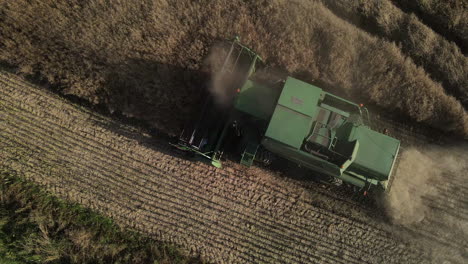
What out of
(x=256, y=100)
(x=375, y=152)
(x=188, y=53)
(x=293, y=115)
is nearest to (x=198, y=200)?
(x=256, y=100)

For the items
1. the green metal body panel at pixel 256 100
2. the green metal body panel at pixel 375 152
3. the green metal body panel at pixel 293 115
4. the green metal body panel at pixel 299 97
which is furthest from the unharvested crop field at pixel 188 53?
the green metal body panel at pixel 293 115

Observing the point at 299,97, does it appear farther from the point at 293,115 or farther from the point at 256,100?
the point at 256,100

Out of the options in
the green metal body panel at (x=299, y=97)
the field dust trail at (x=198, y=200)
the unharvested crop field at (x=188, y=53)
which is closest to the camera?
the green metal body panel at (x=299, y=97)

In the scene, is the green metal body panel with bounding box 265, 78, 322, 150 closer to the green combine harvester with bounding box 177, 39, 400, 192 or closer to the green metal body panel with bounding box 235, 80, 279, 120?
the green combine harvester with bounding box 177, 39, 400, 192

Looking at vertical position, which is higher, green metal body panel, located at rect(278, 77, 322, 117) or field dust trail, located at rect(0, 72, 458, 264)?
green metal body panel, located at rect(278, 77, 322, 117)

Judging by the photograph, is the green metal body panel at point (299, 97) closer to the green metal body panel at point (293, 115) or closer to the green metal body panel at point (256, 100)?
the green metal body panel at point (293, 115)

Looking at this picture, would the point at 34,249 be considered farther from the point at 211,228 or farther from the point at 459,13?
the point at 459,13

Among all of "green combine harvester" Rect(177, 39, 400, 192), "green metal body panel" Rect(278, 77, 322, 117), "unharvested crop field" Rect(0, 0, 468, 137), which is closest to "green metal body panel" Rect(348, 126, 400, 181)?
"green combine harvester" Rect(177, 39, 400, 192)
